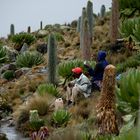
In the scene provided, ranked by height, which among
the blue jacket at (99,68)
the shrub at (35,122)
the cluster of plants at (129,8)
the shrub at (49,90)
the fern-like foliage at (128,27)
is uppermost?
the cluster of plants at (129,8)

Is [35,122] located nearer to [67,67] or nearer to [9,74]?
[67,67]

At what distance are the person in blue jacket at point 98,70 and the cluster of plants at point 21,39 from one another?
21.9m

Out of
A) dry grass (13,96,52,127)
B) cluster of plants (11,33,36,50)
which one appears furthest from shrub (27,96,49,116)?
cluster of plants (11,33,36,50)

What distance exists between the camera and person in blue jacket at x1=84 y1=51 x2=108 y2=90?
17812mm

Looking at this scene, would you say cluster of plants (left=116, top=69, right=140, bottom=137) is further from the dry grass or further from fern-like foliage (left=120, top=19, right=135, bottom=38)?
fern-like foliage (left=120, top=19, right=135, bottom=38)

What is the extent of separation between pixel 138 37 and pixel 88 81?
2175mm

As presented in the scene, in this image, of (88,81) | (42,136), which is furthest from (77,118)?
(42,136)

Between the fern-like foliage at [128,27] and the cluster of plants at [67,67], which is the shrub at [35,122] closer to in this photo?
the cluster of plants at [67,67]

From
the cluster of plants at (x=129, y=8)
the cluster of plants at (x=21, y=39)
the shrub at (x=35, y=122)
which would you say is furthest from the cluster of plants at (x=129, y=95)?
the cluster of plants at (x=21, y=39)

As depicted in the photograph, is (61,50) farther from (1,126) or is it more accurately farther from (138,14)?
(1,126)

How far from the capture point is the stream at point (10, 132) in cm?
1709

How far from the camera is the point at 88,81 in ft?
62.2

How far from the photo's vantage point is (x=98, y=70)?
18.1 m

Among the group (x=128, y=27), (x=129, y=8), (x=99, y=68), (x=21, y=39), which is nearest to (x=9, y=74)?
(x=129, y=8)
